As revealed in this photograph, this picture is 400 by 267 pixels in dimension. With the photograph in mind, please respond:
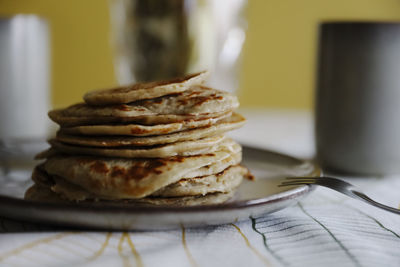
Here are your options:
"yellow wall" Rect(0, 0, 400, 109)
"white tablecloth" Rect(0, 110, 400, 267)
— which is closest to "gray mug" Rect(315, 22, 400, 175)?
"white tablecloth" Rect(0, 110, 400, 267)

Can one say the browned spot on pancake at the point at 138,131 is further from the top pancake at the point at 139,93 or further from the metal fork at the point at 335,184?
the metal fork at the point at 335,184

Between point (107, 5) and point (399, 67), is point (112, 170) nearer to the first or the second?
point (399, 67)

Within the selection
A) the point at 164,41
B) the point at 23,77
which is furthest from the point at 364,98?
the point at 164,41

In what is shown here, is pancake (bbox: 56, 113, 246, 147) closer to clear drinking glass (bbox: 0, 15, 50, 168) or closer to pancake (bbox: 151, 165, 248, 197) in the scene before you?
pancake (bbox: 151, 165, 248, 197)

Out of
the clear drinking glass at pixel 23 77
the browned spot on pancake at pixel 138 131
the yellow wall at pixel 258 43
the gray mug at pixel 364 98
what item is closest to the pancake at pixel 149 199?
the browned spot on pancake at pixel 138 131

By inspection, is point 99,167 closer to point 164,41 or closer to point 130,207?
point 130,207

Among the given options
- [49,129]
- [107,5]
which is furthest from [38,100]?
[107,5]
